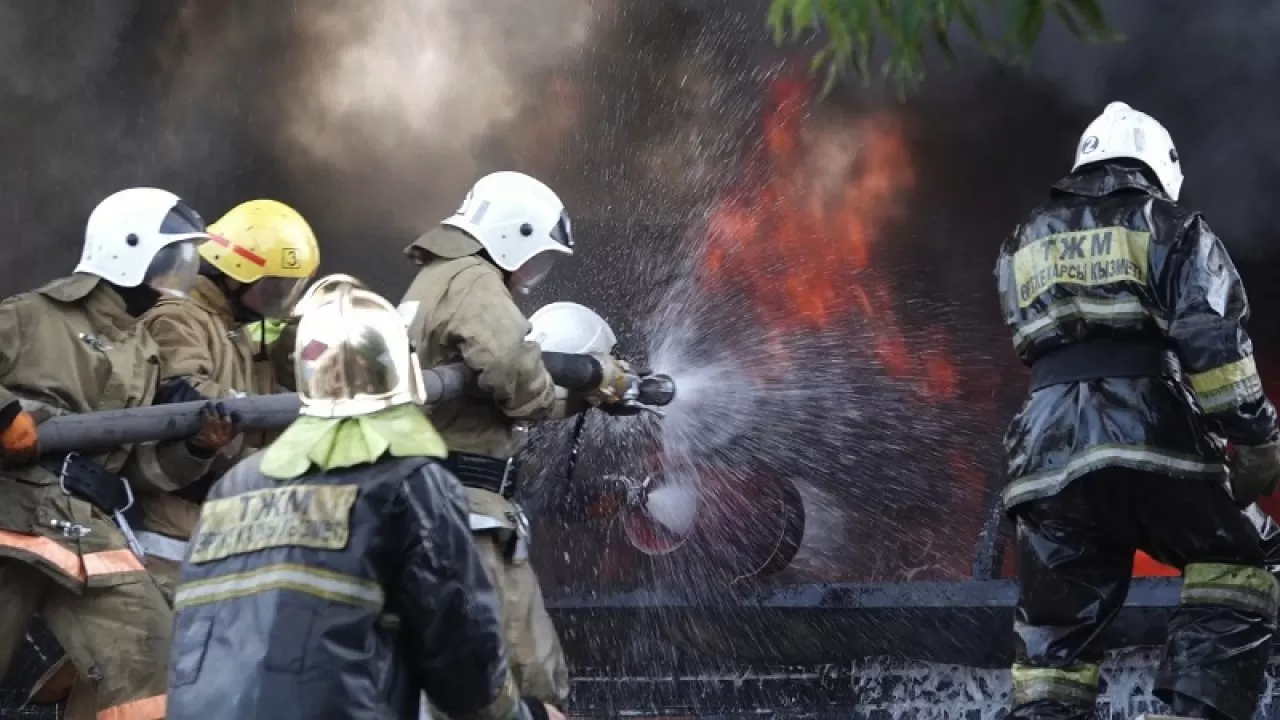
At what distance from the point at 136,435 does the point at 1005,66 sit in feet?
18.2

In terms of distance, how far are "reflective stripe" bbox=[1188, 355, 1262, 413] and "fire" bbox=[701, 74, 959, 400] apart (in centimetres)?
482

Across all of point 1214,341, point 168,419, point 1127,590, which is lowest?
point 1127,590

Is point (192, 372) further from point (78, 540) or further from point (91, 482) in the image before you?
point (78, 540)

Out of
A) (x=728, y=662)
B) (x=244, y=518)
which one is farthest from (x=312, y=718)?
(x=728, y=662)

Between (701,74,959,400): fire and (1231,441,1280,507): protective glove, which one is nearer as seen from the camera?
(1231,441,1280,507): protective glove

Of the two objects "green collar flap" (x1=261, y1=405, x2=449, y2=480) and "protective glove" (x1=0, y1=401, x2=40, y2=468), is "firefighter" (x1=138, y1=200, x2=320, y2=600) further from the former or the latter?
"green collar flap" (x1=261, y1=405, x2=449, y2=480)

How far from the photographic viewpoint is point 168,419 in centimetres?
546

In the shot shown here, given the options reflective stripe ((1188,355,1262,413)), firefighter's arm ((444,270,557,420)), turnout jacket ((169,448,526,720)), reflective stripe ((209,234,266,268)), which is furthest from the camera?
reflective stripe ((209,234,266,268))

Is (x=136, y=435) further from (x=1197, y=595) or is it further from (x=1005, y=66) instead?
(x=1005, y=66)

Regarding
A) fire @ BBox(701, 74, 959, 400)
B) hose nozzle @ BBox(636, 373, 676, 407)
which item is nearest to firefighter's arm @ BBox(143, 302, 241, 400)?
hose nozzle @ BBox(636, 373, 676, 407)

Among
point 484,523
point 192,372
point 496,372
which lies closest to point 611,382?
point 496,372

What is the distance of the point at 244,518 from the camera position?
3742 mm

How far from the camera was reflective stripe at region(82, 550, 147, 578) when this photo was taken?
17.6 ft

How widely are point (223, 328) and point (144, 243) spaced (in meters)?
0.52
